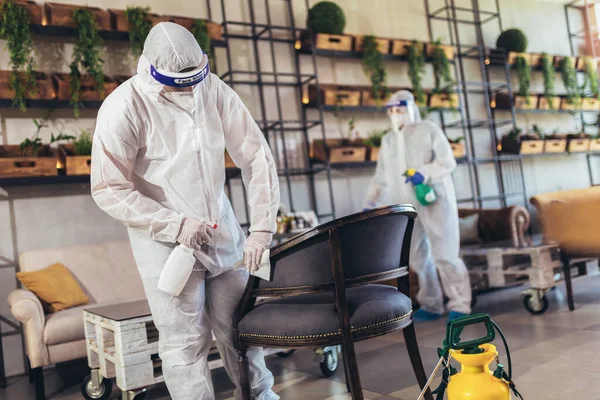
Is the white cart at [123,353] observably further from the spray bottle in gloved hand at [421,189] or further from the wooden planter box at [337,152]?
the wooden planter box at [337,152]

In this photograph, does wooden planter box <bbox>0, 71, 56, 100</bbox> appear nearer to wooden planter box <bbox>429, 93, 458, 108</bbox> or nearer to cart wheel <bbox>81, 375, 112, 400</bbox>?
cart wheel <bbox>81, 375, 112, 400</bbox>

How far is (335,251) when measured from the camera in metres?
1.84

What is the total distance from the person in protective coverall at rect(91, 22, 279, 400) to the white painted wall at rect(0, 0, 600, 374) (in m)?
2.65

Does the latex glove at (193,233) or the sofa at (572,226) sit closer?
the latex glove at (193,233)

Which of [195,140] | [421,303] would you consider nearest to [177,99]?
[195,140]

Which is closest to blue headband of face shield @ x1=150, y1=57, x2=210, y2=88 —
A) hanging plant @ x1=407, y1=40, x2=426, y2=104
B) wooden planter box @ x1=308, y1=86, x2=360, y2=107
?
wooden planter box @ x1=308, y1=86, x2=360, y2=107

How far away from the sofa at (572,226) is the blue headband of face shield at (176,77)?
3.00 meters

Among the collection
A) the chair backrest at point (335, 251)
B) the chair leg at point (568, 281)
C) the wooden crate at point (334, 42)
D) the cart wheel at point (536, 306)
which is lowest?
the cart wheel at point (536, 306)

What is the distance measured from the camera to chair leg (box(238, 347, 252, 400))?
6.56ft

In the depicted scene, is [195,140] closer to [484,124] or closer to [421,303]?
[421,303]

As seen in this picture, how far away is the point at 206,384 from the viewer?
190 cm

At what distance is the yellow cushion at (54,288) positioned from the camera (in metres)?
3.44

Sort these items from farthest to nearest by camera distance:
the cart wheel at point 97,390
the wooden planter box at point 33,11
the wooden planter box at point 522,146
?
the wooden planter box at point 522,146
the wooden planter box at point 33,11
the cart wheel at point 97,390

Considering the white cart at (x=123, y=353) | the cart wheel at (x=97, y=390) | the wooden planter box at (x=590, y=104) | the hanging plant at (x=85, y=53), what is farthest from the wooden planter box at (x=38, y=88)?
the wooden planter box at (x=590, y=104)
